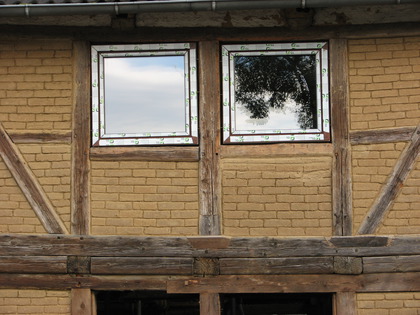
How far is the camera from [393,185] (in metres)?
6.54

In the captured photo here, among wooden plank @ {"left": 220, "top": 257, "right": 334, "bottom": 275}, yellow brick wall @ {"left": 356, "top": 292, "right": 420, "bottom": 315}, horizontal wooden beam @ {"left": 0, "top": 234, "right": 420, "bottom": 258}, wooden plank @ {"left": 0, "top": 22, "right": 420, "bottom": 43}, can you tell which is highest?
wooden plank @ {"left": 0, "top": 22, "right": 420, "bottom": 43}

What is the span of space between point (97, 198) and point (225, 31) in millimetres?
2195

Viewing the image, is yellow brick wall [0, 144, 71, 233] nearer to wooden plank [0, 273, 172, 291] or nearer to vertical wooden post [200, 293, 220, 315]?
wooden plank [0, 273, 172, 291]

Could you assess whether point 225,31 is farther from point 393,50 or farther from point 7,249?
point 7,249

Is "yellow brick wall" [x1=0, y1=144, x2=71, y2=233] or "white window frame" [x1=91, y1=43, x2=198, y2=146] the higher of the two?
"white window frame" [x1=91, y1=43, x2=198, y2=146]

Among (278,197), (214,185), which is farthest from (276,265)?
(214,185)

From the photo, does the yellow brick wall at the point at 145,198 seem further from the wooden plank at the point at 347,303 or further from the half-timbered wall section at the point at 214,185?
the wooden plank at the point at 347,303

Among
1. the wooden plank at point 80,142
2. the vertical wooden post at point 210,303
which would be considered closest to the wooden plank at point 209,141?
the vertical wooden post at point 210,303

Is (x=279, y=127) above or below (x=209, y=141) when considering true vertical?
above

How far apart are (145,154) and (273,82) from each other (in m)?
1.54

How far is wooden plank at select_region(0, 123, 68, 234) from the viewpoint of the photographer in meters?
6.66

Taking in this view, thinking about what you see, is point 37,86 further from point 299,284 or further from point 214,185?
point 299,284

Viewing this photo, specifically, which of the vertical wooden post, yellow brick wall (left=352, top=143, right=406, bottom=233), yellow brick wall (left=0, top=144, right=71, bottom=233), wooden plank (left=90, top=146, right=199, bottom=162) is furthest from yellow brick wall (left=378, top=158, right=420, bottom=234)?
yellow brick wall (left=0, top=144, right=71, bottom=233)

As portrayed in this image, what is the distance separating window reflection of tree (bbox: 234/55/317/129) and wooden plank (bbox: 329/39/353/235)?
27 centimetres
